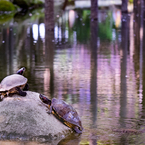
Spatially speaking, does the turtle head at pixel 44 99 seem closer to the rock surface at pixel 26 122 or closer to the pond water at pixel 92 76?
the rock surface at pixel 26 122

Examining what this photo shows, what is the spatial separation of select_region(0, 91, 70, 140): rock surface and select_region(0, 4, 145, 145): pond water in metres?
0.17

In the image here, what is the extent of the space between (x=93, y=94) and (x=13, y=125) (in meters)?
3.80

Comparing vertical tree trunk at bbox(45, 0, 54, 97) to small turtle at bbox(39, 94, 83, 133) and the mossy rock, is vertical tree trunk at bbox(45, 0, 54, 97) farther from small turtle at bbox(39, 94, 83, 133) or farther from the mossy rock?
the mossy rock

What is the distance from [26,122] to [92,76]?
18.9 ft

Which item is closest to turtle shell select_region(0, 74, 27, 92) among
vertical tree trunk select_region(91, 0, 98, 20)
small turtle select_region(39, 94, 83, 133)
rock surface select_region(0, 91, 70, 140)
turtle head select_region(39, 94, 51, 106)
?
rock surface select_region(0, 91, 70, 140)

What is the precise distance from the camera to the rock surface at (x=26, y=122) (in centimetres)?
637

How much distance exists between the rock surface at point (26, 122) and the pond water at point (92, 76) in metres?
0.17

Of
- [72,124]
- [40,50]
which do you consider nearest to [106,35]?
[40,50]

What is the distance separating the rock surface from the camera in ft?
20.9

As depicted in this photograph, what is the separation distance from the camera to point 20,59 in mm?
15008

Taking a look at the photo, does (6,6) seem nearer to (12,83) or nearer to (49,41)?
(49,41)

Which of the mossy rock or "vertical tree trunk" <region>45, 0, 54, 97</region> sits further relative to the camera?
the mossy rock

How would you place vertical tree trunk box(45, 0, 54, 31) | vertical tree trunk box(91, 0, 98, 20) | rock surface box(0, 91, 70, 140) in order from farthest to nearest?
vertical tree trunk box(91, 0, 98, 20) < vertical tree trunk box(45, 0, 54, 31) < rock surface box(0, 91, 70, 140)

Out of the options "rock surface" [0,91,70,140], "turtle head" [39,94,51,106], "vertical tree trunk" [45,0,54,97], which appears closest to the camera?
"rock surface" [0,91,70,140]
